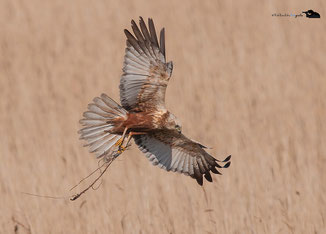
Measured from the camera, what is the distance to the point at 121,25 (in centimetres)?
923

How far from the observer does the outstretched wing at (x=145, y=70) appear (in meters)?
5.69

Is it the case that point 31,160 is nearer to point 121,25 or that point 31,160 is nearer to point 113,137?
point 113,137

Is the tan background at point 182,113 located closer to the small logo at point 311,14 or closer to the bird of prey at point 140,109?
the small logo at point 311,14

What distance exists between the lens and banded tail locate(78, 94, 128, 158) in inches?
224

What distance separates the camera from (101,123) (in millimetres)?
5762

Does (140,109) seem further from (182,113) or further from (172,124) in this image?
(182,113)

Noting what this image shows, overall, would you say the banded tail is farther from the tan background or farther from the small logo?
the small logo

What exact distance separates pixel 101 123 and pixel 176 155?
67 cm

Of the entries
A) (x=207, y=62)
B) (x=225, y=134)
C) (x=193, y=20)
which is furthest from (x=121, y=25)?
(x=225, y=134)

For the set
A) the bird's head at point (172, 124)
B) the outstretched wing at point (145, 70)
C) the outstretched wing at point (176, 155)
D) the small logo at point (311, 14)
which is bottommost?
the outstretched wing at point (176, 155)

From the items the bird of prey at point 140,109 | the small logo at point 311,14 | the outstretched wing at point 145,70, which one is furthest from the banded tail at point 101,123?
the small logo at point 311,14

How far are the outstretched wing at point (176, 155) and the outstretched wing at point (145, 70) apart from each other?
28 cm

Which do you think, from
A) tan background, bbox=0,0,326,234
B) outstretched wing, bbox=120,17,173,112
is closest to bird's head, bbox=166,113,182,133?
outstretched wing, bbox=120,17,173,112

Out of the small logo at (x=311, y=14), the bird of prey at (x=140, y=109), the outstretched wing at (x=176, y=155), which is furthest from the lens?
the small logo at (x=311, y=14)
